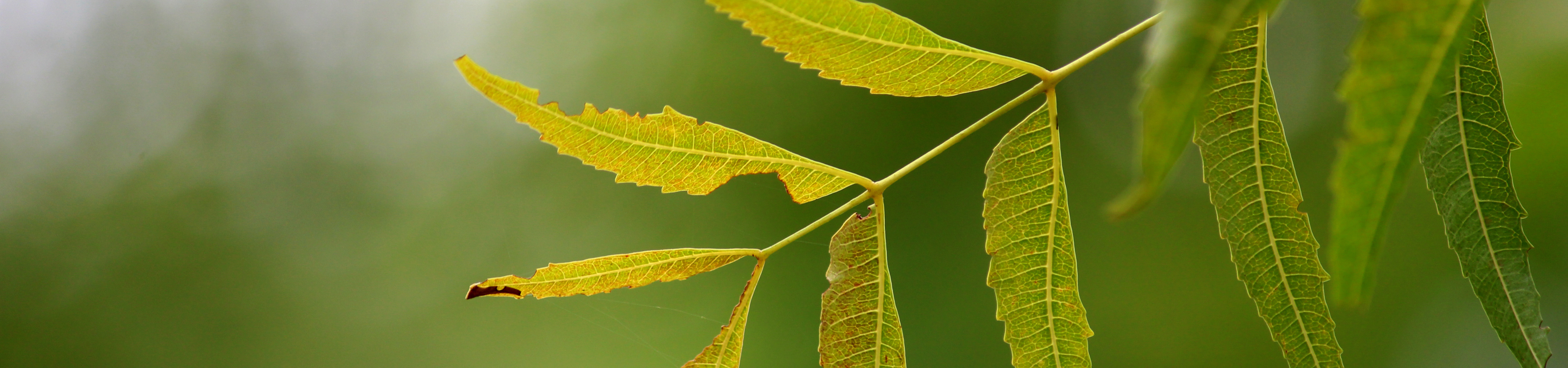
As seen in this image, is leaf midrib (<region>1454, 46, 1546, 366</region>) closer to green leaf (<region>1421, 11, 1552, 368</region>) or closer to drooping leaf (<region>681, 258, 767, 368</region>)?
green leaf (<region>1421, 11, 1552, 368</region>)

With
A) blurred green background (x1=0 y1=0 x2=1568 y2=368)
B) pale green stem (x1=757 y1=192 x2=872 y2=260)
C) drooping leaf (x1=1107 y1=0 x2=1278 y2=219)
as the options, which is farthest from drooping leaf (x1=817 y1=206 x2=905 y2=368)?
blurred green background (x1=0 y1=0 x2=1568 y2=368)

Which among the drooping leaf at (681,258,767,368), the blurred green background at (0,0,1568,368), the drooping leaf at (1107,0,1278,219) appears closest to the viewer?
the drooping leaf at (1107,0,1278,219)

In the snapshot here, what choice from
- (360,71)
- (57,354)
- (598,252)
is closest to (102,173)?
(57,354)

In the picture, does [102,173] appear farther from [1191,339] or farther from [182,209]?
[1191,339]

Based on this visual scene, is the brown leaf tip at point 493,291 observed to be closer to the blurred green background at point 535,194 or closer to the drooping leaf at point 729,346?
the drooping leaf at point 729,346

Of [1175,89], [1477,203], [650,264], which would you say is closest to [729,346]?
[650,264]

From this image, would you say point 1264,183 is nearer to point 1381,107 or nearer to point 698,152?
point 1381,107
